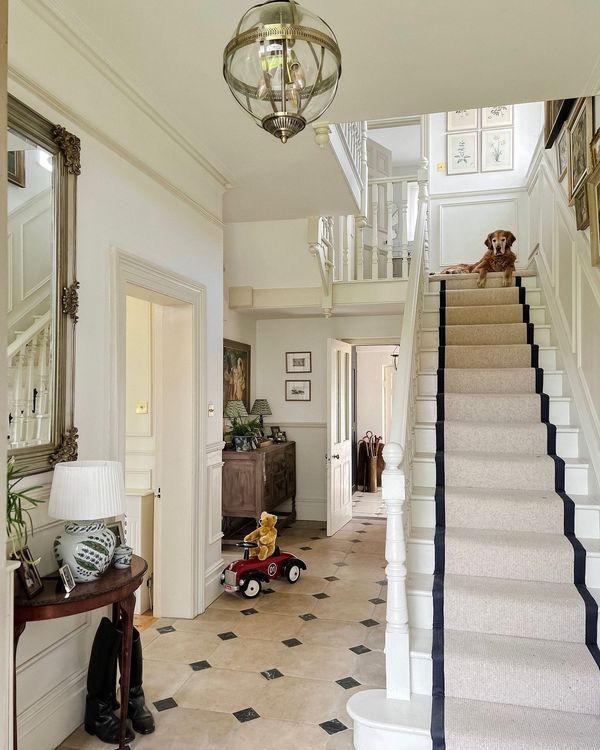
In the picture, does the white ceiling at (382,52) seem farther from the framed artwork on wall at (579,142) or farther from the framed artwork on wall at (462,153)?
the framed artwork on wall at (462,153)

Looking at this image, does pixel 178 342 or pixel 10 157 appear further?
pixel 178 342

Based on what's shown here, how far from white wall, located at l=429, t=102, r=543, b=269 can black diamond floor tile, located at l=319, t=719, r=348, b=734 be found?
5.66 metres

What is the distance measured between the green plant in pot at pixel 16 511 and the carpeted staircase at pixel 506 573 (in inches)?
67.2

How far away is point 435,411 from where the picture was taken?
388 centimetres

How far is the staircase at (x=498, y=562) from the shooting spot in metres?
2.30

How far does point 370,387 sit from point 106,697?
823 cm

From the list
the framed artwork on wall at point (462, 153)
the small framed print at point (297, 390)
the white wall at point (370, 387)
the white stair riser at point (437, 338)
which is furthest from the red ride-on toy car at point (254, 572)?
the white wall at point (370, 387)

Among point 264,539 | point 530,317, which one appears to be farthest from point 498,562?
point 530,317

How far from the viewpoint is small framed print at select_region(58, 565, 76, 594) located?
2119 millimetres

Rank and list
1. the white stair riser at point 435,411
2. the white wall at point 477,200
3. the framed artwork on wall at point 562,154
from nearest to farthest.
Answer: the white stair riser at point 435,411 < the framed artwork on wall at point 562,154 < the white wall at point 477,200

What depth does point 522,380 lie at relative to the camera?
3.99 metres

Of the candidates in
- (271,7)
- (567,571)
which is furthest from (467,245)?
(271,7)

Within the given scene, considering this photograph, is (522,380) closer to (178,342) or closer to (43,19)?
(178,342)

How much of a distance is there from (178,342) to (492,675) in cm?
271
